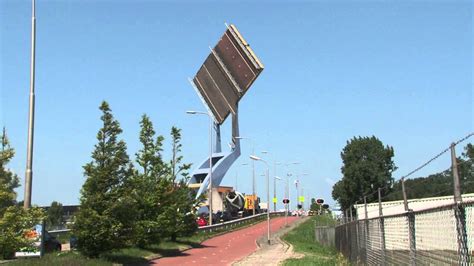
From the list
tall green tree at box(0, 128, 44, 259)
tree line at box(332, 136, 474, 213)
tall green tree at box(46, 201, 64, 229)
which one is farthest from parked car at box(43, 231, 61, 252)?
tree line at box(332, 136, 474, 213)

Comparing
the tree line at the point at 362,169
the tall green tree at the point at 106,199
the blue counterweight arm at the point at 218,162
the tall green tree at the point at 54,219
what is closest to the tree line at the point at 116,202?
the tall green tree at the point at 106,199

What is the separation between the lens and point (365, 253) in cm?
1548

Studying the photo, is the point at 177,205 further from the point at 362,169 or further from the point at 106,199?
the point at 362,169

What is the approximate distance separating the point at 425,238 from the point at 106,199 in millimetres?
16656

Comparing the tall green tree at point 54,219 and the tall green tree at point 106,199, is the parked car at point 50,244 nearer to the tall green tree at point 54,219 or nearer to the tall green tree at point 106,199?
the tall green tree at point 54,219

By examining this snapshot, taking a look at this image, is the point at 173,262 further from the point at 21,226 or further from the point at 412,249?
the point at 412,249

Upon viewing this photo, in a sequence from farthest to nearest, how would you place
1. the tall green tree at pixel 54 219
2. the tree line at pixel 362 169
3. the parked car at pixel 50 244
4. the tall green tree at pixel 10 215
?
the tree line at pixel 362 169
the tall green tree at pixel 54 219
the parked car at pixel 50 244
the tall green tree at pixel 10 215

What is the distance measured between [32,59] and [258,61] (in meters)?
79.4

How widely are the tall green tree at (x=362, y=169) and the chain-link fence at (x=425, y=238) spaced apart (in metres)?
59.6

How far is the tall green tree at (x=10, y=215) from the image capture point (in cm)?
1691

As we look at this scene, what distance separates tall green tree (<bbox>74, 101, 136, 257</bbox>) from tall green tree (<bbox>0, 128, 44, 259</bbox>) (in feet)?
15.3

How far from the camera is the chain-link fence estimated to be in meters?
6.52

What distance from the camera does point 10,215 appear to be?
1681 centimetres

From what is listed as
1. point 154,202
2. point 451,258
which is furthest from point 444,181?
point 154,202
